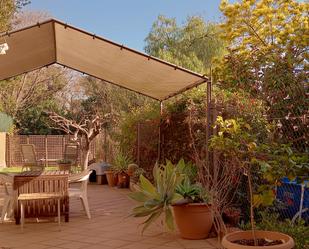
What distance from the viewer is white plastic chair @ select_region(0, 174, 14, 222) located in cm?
633

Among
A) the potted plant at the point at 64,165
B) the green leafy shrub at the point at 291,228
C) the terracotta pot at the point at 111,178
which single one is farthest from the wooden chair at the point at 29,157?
the green leafy shrub at the point at 291,228

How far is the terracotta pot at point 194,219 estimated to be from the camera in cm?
513

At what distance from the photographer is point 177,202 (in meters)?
5.04

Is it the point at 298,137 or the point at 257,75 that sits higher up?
the point at 257,75

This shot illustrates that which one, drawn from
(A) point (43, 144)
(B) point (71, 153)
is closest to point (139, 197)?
(B) point (71, 153)

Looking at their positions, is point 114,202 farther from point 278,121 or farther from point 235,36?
point 235,36

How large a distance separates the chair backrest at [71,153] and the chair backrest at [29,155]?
105 cm

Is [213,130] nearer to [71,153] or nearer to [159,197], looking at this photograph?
[159,197]

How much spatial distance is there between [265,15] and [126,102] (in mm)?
8910

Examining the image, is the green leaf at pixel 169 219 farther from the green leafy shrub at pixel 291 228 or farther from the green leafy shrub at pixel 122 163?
the green leafy shrub at pixel 122 163

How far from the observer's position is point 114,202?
28.0 ft

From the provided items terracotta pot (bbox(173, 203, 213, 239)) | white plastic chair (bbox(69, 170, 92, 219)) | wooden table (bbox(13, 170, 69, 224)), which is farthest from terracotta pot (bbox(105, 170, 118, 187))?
terracotta pot (bbox(173, 203, 213, 239))

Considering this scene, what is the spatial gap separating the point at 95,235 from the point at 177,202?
128 centimetres

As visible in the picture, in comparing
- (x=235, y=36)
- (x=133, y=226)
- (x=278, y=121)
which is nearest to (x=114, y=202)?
(x=133, y=226)
